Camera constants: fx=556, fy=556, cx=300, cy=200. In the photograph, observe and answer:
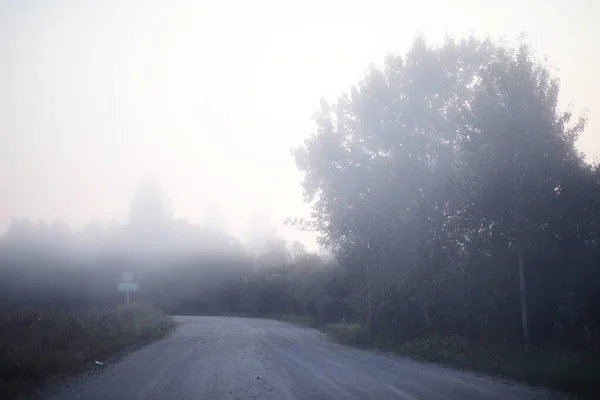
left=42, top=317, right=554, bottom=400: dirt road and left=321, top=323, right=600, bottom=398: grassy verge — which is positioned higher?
left=321, top=323, right=600, bottom=398: grassy verge

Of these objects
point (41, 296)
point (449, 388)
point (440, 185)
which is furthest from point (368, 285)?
point (41, 296)

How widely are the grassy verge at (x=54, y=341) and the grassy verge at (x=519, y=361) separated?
12.8 meters

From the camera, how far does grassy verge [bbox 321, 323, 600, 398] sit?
1345 centimetres

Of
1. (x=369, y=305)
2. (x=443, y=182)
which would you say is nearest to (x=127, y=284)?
(x=369, y=305)

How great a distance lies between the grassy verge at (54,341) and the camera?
1523 centimetres

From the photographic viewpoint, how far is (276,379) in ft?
50.1

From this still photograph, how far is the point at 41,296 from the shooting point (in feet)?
146

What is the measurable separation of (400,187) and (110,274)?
157 ft

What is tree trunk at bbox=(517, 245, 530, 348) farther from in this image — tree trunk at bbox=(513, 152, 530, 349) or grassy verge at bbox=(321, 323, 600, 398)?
grassy verge at bbox=(321, 323, 600, 398)

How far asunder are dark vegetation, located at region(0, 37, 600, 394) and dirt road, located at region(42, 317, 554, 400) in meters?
2.16

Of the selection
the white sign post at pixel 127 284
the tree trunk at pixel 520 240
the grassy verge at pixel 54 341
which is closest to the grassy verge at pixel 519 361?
the tree trunk at pixel 520 240

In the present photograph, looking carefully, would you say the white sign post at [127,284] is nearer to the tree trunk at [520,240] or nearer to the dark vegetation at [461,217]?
the dark vegetation at [461,217]

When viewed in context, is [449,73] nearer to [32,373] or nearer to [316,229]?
[316,229]

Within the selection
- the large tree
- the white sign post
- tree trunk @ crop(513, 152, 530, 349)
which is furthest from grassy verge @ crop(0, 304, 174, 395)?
tree trunk @ crop(513, 152, 530, 349)
